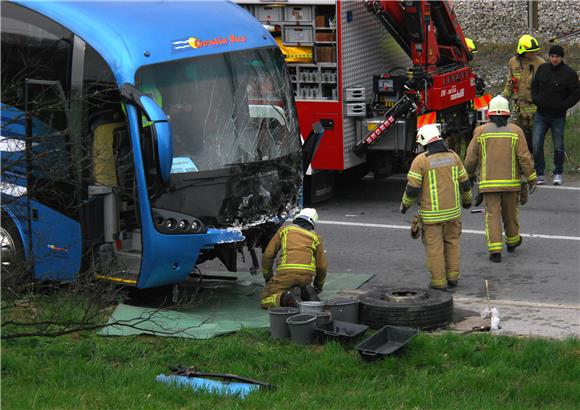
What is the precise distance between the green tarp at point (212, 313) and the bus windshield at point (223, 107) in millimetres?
1303

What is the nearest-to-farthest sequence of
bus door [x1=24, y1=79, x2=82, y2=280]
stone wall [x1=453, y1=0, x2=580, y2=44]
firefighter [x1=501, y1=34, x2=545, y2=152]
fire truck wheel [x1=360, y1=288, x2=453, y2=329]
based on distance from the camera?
fire truck wheel [x1=360, y1=288, x2=453, y2=329] → bus door [x1=24, y1=79, x2=82, y2=280] → firefighter [x1=501, y1=34, x2=545, y2=152] → stone wall [x1=453, y1=0, x2=580, y2=44]

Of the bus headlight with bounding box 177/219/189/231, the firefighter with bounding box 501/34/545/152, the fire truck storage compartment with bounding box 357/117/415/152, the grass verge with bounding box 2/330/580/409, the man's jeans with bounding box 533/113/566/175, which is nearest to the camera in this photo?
the grass verge with bounding box 2/330/580/409

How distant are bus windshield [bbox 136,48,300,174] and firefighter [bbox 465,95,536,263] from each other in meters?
2.11

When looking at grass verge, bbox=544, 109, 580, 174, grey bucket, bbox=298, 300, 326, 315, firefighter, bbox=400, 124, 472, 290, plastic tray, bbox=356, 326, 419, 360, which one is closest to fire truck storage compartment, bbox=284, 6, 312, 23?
firefighter, bbox=400, 124, 472, 290

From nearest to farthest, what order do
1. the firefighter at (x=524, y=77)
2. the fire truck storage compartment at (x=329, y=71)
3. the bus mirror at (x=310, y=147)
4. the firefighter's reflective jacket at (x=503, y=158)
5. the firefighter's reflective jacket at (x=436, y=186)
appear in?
the firefighter's reflective jacket at (x=436, y=186)
the bus mirror at (x=310, y=147)
the firefighter's reflective jacket at (x=503, y=158)
the fire truck storage compartment at (x=329, y=71)
the firefighter at (x=524, y=77)

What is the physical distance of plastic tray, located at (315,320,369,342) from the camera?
9070 mm

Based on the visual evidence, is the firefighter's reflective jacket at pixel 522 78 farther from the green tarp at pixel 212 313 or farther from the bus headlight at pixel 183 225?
the bus headlight at pixel 183 225

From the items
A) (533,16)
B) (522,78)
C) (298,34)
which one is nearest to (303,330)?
(298,34)

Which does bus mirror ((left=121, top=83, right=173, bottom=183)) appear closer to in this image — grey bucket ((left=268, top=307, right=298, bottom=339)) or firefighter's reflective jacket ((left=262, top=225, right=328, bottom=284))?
firefighter's reflective jacket ((left=262, top=225, right=328, bottom=284))

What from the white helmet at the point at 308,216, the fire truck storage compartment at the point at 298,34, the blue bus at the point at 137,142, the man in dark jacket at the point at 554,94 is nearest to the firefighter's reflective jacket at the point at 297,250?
the white helmet at the point at 308,216

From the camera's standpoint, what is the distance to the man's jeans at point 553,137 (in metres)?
16.0

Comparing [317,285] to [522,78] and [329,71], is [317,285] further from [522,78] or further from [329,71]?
[522,78]

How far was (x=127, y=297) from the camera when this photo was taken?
1081cm

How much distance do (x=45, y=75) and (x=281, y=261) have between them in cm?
277
